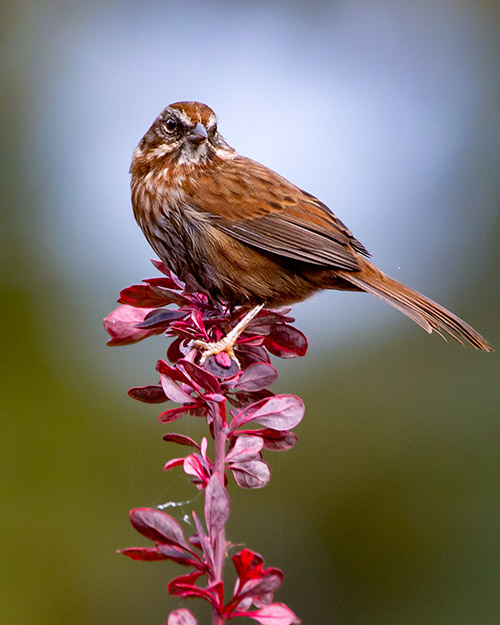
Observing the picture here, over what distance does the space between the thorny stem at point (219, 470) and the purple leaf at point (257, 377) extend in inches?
2.4

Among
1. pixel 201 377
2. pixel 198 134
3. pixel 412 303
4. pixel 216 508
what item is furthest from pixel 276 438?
pixel 198 134

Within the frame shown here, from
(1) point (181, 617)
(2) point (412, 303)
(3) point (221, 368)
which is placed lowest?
(1) point (181, 617)

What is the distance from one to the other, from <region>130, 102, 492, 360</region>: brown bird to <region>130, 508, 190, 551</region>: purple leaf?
63.4 inches

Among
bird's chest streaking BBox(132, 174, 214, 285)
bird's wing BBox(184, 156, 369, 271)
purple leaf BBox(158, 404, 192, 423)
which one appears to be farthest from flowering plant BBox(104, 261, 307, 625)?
bird's wing BBox(184, 156, 369, 271)

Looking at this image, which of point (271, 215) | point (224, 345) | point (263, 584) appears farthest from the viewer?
point (271, 215)

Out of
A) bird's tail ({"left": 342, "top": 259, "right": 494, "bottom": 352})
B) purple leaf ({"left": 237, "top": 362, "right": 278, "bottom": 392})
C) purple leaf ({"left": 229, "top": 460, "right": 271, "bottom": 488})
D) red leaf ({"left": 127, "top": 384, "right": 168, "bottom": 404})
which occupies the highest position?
bird's tail ({"left": 342, "top": 259, "right": 494, "bottom": 352})

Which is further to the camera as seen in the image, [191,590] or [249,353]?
[249,353]

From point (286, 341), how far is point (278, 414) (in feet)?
1.30

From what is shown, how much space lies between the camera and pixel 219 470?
1344 millimetres

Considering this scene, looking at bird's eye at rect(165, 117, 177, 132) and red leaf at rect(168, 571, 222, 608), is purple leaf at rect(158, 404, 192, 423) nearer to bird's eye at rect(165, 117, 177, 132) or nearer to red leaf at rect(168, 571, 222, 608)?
red leaf at rect(168, 571, 222, 608)

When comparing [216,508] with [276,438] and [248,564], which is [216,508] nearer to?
[248,564]

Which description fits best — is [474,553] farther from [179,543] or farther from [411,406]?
[179,543]

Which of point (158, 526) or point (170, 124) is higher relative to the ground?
point (170, 124)

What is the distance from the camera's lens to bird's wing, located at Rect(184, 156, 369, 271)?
2.99 metres
